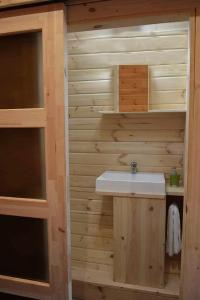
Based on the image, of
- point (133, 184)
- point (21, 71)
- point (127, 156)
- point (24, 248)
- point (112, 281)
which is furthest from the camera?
point (127, 156)

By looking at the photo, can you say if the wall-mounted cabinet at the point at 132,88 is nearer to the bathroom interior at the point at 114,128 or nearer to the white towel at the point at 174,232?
the bathroom interior at the point at 114,128

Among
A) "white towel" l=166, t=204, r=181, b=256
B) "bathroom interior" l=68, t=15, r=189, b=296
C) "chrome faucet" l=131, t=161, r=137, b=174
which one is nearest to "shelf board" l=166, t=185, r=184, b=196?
"bathroom interior" l=68, t=15, r=189, b=296

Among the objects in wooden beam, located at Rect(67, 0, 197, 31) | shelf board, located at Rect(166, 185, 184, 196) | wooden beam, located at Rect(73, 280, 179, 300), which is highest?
wooden beam, located at Rect(67, 0, 197, 31)

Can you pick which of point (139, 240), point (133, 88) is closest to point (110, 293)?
point (139, 240)

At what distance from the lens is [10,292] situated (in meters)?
1.61

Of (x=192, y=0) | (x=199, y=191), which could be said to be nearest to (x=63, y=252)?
(x=199, y=191)

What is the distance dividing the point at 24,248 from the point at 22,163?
1.78 ft

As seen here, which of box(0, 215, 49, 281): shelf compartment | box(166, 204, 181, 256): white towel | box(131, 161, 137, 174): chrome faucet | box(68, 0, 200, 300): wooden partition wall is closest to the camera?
box(68, 0, 200, 300): wooden partition wall

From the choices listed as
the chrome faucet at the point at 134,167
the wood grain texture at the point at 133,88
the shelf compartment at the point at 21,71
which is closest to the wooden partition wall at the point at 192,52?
the shelf compartment at the point at 21,71

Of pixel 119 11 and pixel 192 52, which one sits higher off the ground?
pixel 119 11

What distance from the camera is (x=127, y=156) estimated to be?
255 cm

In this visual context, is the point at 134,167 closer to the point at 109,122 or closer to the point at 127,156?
the point at 127,156

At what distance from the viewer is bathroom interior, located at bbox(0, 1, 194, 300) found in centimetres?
219

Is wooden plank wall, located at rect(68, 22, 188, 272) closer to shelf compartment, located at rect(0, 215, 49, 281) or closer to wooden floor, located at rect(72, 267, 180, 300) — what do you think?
wooden floor, located at rect(72, 267, 180, 300)
